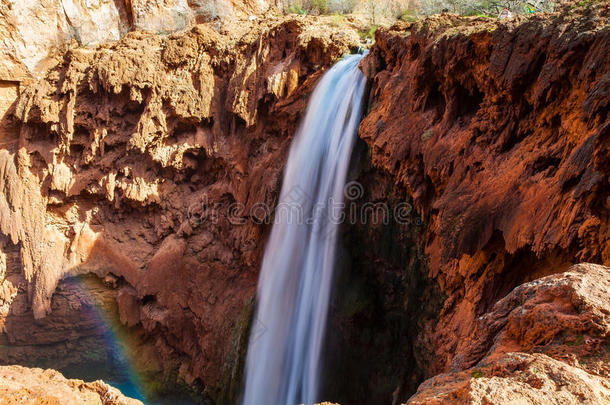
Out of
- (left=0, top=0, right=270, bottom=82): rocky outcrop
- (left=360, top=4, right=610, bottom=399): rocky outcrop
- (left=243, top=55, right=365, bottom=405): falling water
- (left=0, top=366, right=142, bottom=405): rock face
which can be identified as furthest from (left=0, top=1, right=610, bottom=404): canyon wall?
(left=0, top=366, right=142, bottom=405): rock face

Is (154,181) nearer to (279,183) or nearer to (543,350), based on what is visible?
(279,183)

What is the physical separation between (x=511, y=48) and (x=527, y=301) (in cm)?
369

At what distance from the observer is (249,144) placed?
428 inches

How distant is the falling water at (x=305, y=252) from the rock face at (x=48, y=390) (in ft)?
18.2

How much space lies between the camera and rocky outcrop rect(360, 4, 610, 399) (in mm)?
3454

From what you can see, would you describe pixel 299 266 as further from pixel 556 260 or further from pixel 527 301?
pixel 527 301

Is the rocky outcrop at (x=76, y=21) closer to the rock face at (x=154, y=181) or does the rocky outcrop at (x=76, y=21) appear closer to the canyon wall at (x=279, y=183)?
the canyon wall at (x=279, y=183)

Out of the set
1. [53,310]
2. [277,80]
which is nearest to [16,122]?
[53,310]

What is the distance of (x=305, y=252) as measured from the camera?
28.8ft

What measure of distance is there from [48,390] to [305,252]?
6499mm

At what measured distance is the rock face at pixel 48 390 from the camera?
2277 mm

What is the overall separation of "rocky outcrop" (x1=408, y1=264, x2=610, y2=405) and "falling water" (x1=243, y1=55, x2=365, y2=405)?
5786 mm

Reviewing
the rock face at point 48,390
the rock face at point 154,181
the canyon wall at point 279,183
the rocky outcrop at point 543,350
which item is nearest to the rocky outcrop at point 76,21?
the canyon wall at point 279,183

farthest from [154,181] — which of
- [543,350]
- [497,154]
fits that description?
[543,350]
